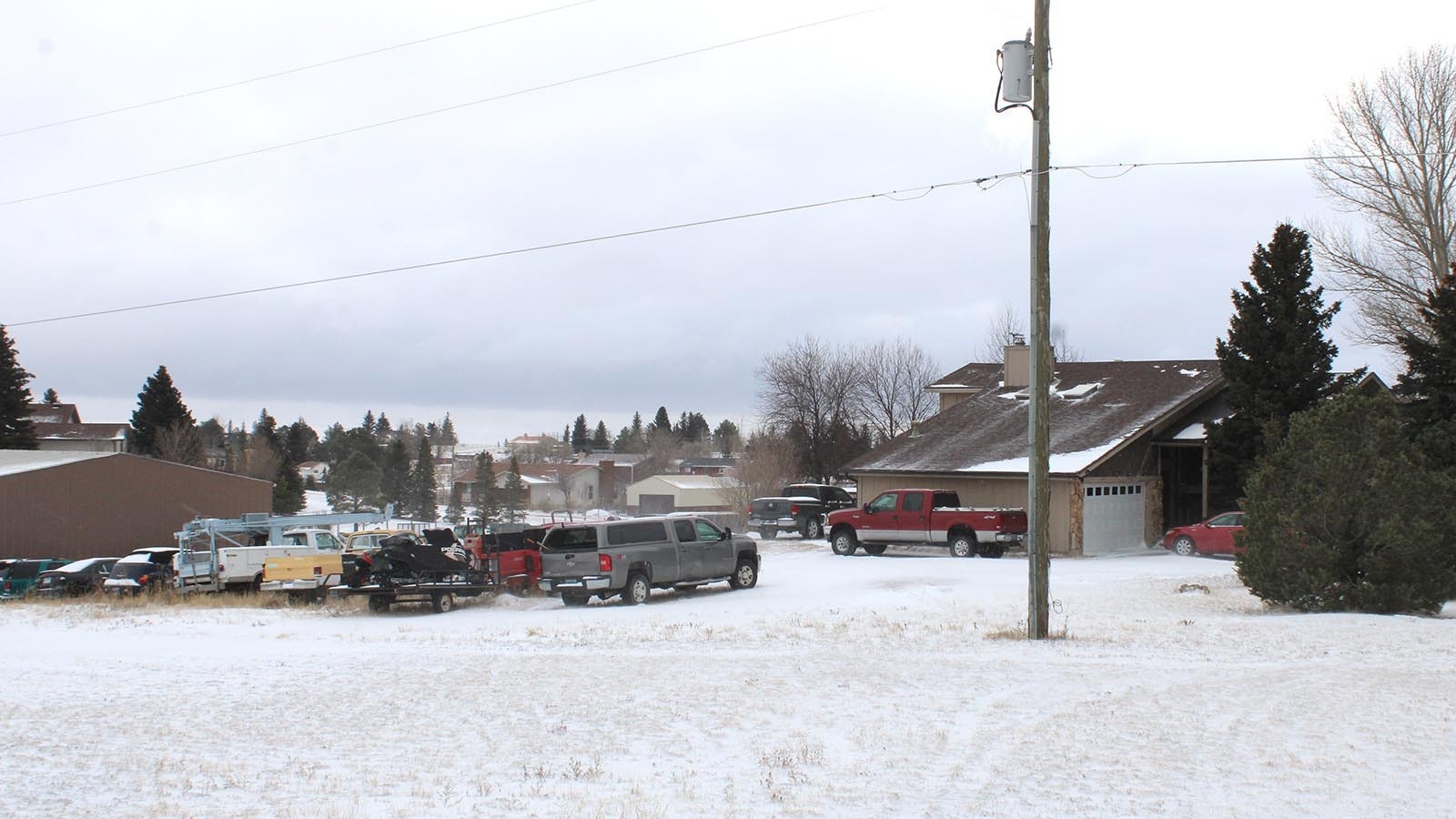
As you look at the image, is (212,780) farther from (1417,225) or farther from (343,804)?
(1417,225)

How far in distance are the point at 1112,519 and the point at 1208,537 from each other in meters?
3.24

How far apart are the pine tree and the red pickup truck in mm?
48320

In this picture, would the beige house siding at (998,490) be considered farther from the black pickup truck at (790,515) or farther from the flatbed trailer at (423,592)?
the flatbed trailer at (423,592)

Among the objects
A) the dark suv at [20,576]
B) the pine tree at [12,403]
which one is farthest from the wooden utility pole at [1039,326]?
A: the pine tree at [12,403]

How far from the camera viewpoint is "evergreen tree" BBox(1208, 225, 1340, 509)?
33375mm

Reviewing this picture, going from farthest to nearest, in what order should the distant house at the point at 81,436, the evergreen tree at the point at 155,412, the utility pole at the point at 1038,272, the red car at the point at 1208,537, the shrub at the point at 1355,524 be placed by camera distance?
the distant house at the point at 81,436 → the evergreen tree at the point at 155,412 → the red car at the point at 1208,537 → the shrub at the point at 1355,524 → the utility pole at the point at 1038,272

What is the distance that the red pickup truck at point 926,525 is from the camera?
31906mm

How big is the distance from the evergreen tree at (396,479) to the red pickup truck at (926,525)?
67.2 metres

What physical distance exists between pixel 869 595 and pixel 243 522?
14.8 m

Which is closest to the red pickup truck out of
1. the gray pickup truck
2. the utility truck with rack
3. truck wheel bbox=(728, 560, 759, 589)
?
truck wheel bbox=(728, 560, 759, 589)

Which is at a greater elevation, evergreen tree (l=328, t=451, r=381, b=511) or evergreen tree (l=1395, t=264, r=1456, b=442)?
evergreen tree (l=1395, t=264, r=1456, b=442)

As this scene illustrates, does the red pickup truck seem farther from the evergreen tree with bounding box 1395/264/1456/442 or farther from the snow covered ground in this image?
the snow covered ground

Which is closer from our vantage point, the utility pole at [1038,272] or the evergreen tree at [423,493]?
the utility pole at [1038,272]

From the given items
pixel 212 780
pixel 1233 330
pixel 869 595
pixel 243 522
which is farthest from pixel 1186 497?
pixel 212 780
